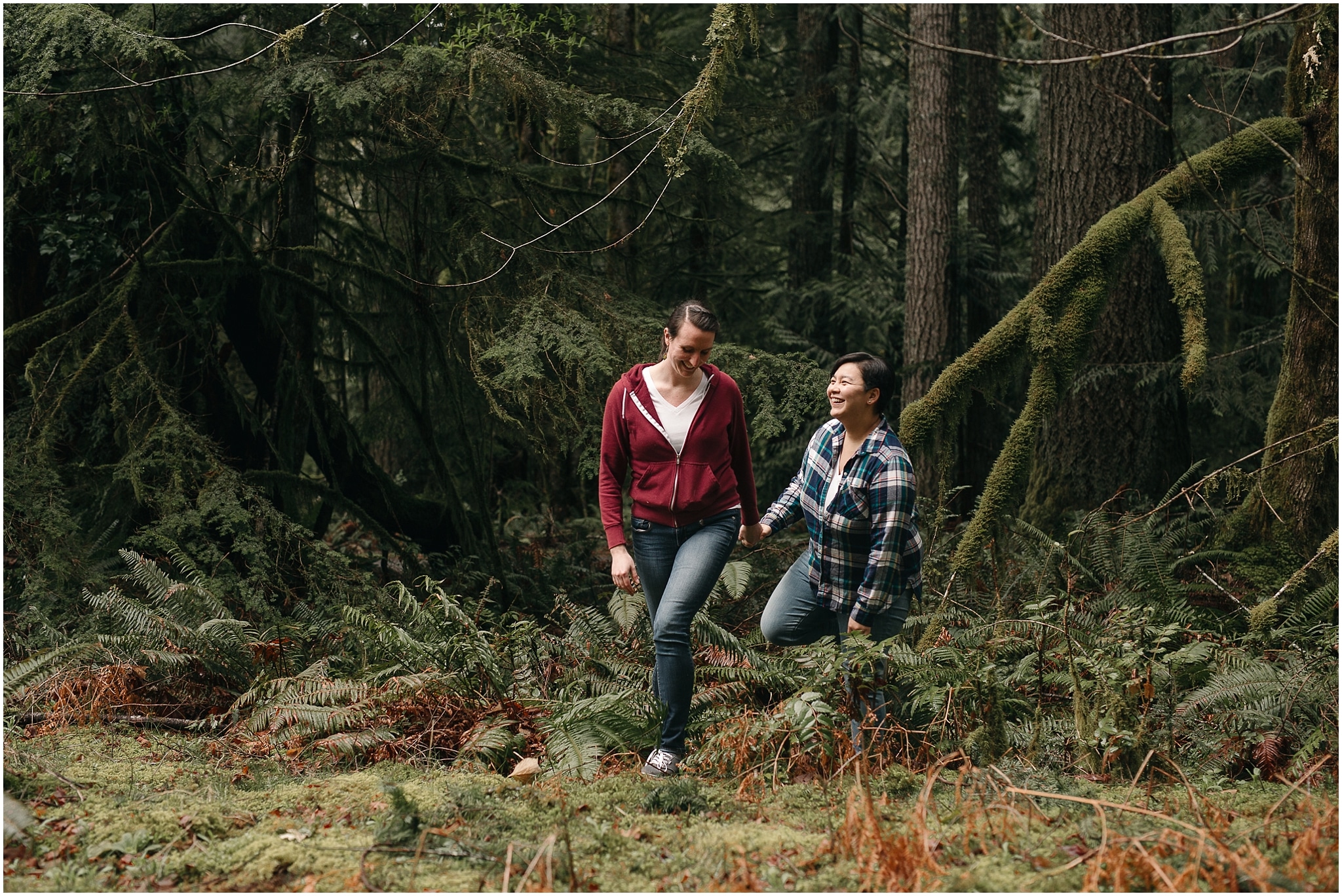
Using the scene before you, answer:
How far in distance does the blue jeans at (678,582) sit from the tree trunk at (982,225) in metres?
6.71

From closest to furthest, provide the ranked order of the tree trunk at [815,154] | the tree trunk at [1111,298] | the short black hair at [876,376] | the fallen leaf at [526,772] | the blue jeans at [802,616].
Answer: the fallen leaf at [526,772] < the short black hair at [876,376] < the blue jeans at [802,616] < the tree trunk at [1111,298] < the tree trunk at [815,154]

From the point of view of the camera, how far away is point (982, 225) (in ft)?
41.6

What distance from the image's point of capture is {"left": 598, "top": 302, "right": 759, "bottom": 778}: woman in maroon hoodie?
4152 mm

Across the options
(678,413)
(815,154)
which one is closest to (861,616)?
(678,413)

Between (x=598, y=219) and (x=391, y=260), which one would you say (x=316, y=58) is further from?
(x=598, y=219)

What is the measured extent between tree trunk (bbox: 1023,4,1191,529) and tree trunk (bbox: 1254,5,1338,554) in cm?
203

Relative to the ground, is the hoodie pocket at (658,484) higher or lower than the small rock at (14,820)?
higher

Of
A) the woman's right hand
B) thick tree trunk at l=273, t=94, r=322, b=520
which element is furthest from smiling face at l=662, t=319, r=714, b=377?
thick tree trunk at l=273, t=94, r=322, b=520

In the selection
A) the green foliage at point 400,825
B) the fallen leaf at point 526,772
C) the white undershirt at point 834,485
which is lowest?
the fallen leaf at point 526,772

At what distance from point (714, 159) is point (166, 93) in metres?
3.67

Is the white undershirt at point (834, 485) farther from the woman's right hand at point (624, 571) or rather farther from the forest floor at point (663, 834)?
the forest floor at point (663, 834)

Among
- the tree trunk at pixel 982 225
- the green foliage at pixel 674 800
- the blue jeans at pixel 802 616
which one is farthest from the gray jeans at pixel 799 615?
the tree trunk at pixel 982 225

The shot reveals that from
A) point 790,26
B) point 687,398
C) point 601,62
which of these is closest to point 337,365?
point 601,62

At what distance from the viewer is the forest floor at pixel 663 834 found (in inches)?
114
